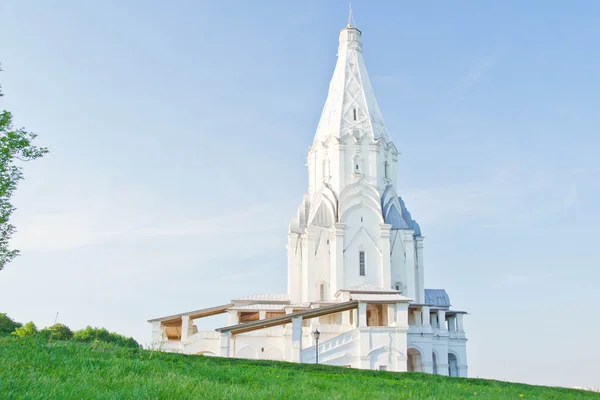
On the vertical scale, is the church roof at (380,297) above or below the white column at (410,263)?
below

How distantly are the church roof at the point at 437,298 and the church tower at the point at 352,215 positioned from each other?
4.33 feet

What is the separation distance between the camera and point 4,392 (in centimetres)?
736

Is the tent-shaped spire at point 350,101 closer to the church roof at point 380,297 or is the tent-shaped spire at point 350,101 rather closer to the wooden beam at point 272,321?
the church roof at point 380,297

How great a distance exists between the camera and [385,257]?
3550cm

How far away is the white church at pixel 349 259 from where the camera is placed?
106 ft

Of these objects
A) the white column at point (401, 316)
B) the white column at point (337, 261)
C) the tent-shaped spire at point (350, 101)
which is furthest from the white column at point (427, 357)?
the tent-shaped spire at point (350, 101)

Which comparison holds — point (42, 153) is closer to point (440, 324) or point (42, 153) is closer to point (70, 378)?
point (70, 378)

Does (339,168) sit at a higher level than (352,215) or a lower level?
higher

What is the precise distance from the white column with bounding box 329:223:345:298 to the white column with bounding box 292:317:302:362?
770 cm

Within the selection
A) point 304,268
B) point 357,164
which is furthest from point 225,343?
point 357,164

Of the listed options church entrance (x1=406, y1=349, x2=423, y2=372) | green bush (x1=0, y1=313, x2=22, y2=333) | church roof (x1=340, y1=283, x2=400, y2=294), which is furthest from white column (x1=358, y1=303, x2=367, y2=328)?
green bush (x1=0, y1=313, x2=22, y2=333)

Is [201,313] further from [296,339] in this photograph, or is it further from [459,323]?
[459,323]

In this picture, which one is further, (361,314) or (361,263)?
(361,263)

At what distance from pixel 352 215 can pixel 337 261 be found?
9.76 feet
